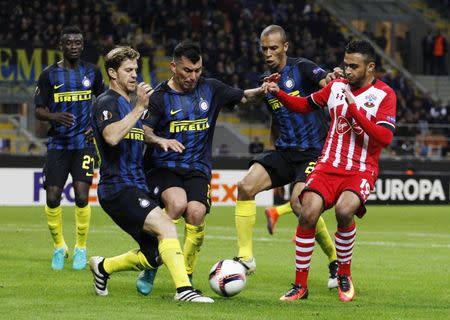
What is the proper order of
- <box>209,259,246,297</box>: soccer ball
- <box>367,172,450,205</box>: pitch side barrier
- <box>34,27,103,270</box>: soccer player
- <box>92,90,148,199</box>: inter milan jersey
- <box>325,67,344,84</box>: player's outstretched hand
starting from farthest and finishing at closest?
<box>367,172,450,205</box>: pitch side barrier → <box>34,27,103,270</box>: soccer player → <box>325,67,344,84</box>: player's outstretched hand → <box>209,259,246,297</box>: soccer ball → <box>92,90,148,199</box>: inter milan jersey

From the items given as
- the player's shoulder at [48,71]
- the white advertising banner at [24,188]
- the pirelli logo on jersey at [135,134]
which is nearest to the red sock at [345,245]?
→ the pirelli logo on jersey at [135,134]

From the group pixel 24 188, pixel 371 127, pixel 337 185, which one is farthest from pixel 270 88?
pixel 24 188

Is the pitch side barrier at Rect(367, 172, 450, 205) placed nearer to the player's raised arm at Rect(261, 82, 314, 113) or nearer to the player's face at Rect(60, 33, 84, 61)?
the player's face at Rect(60, 33, 84, 61)

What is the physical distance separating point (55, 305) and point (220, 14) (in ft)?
85.0

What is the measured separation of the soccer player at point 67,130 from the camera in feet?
40.3

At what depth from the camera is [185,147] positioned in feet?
32.7

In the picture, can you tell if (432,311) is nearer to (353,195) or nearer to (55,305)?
(353,195)

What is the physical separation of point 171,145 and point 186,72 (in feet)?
2.80

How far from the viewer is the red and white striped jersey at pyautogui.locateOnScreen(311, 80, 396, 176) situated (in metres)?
9.68

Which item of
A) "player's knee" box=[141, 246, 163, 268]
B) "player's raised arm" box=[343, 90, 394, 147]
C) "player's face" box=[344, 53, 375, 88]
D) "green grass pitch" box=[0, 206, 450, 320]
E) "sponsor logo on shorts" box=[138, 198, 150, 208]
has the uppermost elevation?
"player's face" box=[344, 53, 375, 88]

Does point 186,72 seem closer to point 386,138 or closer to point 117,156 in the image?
point 117,156

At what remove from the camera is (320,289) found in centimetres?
1058

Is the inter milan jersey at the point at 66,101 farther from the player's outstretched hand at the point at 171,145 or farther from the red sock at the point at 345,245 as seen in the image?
the red sock at the point at 345,245

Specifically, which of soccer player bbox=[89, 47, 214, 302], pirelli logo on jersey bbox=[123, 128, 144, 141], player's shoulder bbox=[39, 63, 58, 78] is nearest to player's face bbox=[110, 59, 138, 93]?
soccer player bbox=[89, 47, 214, 302]
